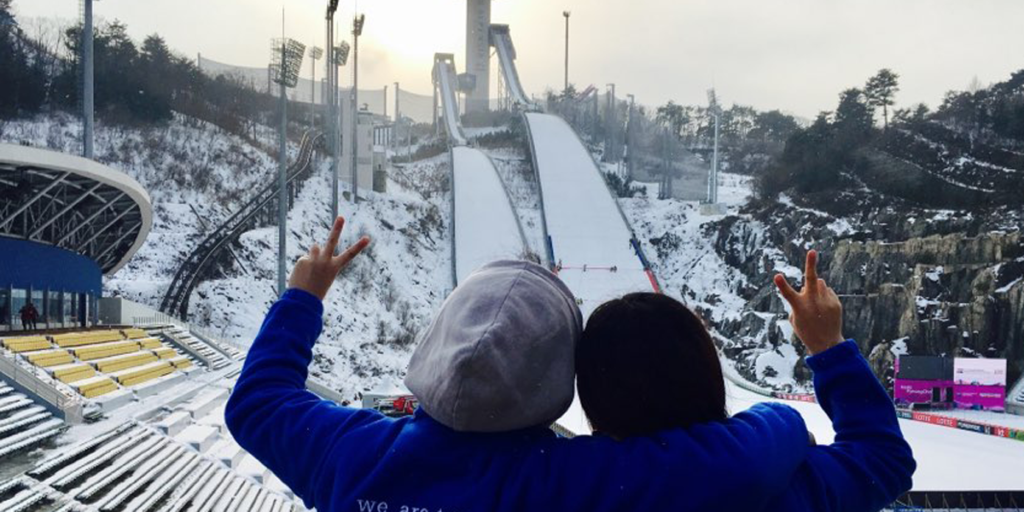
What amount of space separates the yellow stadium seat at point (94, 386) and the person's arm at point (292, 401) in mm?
12262

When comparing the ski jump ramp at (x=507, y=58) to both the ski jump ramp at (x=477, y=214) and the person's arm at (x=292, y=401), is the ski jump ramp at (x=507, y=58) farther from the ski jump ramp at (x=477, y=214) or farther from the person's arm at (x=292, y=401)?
the person's arm at (x=292, y=401)

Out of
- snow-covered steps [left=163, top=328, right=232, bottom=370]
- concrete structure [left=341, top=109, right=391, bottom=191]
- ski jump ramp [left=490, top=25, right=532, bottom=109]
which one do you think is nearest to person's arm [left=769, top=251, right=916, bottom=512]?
snow-covered steps [left=163, top=328, right=232, bottom=370]

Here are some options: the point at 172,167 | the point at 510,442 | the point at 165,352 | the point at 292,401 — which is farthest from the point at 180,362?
the point at 172,167

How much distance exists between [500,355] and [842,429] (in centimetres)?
63

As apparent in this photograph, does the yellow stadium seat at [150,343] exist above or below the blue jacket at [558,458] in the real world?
below

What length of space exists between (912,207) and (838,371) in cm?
3160

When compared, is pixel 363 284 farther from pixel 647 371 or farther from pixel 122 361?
pixel 647 371

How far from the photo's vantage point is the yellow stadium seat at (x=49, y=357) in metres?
13.0

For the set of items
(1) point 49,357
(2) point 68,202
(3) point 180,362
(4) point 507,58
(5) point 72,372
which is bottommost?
(3) point 180,362

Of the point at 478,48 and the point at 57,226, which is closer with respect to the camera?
the point at 57,226

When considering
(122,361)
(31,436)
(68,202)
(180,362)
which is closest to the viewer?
(31,436)

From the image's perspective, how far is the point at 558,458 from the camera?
1.27 metres

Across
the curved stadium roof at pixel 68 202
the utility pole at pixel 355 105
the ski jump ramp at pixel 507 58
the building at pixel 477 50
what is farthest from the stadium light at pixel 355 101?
the building at pixel 477 50

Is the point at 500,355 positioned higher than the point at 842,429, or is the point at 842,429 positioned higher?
the point at 500,355
